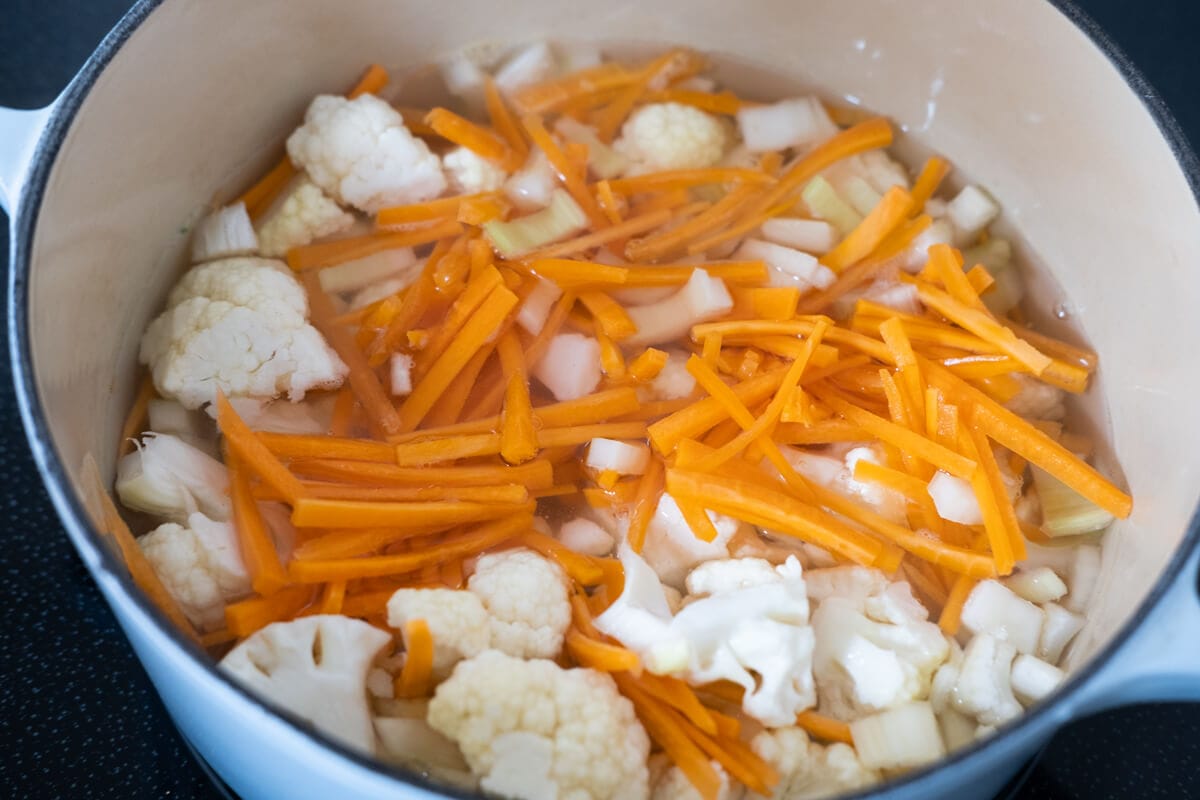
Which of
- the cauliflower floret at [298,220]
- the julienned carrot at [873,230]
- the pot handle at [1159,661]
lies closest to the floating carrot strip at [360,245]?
the cauliflower floret at [298,220]

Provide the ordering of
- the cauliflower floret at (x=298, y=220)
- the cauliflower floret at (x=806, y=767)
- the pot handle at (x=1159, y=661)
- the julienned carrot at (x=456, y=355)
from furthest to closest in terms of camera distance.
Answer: the cauliflower floret at (x=298, y=220) → the julienned carrot at (x=456, y=355) → the cauliflower floret at (x=806, y=767) → the pot handle at (x=1159, y=661)

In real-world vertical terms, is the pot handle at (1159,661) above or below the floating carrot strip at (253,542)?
above

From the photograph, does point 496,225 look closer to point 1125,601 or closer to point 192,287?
point 192,287

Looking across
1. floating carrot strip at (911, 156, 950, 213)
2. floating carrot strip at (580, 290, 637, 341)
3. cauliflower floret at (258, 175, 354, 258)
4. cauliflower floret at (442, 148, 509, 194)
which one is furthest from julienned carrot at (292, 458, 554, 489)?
floating carrot strip at (911, 156, 950, 213)

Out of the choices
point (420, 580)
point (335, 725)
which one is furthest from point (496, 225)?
point (335, 725)

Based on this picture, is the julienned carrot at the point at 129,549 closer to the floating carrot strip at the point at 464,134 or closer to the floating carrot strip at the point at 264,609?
the floating carrot strip at the point at 264,609

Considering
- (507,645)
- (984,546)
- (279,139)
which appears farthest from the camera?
(279,139)

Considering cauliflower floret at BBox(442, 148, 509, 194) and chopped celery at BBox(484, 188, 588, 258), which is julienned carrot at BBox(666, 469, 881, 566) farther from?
cauliflower floret at BBox(442, 148, 509, 194)
